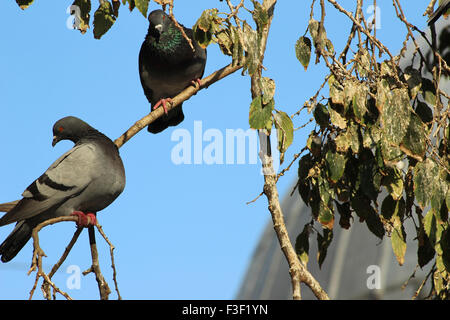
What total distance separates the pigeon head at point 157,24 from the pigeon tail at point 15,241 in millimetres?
3632

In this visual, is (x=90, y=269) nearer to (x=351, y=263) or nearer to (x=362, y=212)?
(x=362, y=212)

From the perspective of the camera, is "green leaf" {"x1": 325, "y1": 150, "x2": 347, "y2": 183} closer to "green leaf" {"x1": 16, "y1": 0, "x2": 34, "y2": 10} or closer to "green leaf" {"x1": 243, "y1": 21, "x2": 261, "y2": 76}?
"green leaf" {"x1": 243, "y1": 21, "x2": 261, "y2": 76}

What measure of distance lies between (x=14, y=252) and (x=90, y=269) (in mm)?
1015

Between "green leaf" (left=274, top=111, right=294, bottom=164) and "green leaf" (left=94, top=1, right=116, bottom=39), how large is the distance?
166 centimetres

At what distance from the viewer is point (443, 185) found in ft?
14.8

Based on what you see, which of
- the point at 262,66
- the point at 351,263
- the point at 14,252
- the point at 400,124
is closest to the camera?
the point at 400,124

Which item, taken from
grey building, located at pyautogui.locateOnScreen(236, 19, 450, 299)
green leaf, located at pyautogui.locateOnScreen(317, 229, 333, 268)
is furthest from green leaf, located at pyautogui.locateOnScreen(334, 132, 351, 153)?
grey building, located at pyautogui.locateOnScreen(236, 19, 450, 299)

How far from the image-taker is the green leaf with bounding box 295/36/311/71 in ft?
16.4

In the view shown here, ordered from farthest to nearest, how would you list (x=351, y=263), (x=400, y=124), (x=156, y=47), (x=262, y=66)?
(x=351, y=263) < (x=156, y=47) < (x=262, y=66) < (x=400, y=124)

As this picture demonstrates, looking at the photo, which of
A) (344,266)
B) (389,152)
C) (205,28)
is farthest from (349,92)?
(344,266)

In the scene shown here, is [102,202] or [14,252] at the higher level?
[102,202]

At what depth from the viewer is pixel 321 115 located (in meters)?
4.90
